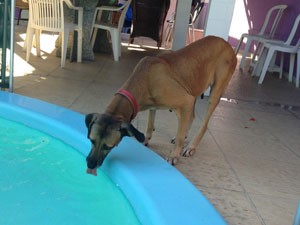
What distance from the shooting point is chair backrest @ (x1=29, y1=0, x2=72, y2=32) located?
5.69m

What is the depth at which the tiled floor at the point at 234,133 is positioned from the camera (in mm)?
2525

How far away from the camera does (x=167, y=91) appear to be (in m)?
2.74

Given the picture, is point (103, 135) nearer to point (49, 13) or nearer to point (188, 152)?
point (188, 152)

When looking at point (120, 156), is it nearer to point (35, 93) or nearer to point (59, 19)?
point (35, 93)

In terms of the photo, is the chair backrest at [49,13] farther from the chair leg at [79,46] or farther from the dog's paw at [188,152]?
the dog's paw at [188,152]

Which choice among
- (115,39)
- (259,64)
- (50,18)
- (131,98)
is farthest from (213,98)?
(259,64)

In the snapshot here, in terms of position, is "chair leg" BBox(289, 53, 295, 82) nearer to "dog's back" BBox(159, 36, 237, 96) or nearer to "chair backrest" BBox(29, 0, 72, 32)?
"dog's back" BBox(159, 36, 237, 96)

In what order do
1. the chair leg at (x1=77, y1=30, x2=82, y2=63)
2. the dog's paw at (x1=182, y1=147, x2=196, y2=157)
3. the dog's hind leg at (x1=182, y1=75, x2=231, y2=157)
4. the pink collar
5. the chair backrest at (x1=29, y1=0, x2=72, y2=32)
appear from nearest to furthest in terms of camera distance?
the pink collar → the dog's paw at (x1=182, y1=147, x2=196, y2=157) → the dog's hind leg at (x1=182, y1=75, x2=231, y2=157) → the chair backrest at (x1=29, y1=0, x2=72, y2=32) → the chair leg at (x1=77, y1=30, x2=82, y2=63)

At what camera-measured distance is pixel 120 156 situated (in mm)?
2639

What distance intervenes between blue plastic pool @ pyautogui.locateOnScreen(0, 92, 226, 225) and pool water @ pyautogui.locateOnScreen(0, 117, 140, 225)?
22mm

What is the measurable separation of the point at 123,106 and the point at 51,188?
2.61ft

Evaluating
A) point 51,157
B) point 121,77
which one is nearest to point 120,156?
point 51,157

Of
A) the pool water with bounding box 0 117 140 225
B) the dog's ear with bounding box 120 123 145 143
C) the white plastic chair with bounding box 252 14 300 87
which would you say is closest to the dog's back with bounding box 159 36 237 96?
the dog's ear with bounding box 120 123 145 143

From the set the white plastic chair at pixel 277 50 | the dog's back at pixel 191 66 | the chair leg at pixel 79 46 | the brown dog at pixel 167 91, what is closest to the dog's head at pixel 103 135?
the brown dog at pixel 167 91
